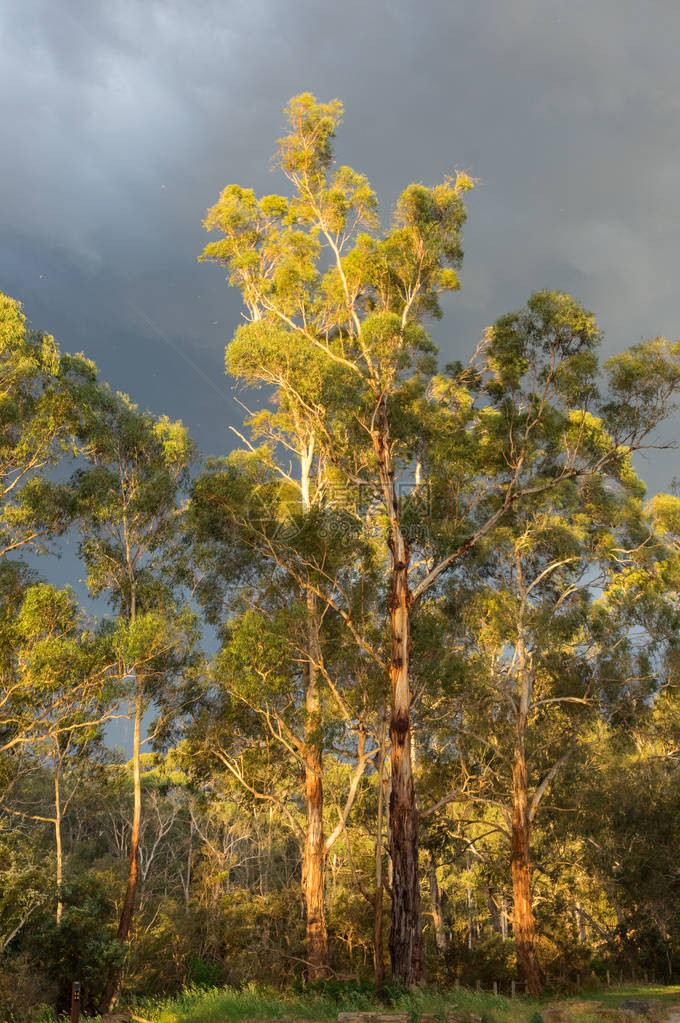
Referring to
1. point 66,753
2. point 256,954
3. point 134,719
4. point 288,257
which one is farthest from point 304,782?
point 288,257

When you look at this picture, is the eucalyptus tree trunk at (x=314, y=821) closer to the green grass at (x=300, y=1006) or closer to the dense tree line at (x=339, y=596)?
the dense tree line at (x=339, y=596)

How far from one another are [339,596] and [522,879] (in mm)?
8380

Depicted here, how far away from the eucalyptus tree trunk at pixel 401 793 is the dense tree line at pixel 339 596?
0.05 m

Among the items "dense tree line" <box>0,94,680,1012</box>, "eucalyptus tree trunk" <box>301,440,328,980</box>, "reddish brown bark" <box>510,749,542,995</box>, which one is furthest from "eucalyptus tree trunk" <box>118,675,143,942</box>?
"reddish brown bark" <box>510,749,542,995</box>

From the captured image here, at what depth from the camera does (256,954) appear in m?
20.6

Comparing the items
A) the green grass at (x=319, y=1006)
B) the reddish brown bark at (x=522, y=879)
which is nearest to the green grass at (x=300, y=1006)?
the green grass at (x=319, y=1006)

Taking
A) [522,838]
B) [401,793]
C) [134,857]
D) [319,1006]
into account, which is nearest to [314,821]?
[401,793]

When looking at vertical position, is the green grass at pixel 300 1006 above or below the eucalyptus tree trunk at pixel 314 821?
below

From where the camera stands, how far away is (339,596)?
18078 mm

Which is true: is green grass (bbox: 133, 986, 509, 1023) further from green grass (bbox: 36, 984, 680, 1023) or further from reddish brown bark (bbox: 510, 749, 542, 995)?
reddish brown bark (bbox: 510, 749, 542, 995)

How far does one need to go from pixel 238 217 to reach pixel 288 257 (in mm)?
1523

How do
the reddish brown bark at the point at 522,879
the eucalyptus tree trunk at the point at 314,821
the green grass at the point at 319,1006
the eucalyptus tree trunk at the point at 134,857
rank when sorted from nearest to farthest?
the green grass at the point at 319,1006, the eucalyptus tree trunk at the point at 314,821, the eucalyptus tree trunk at the point at 134,857, the reddish brown bark at the point at 522,879

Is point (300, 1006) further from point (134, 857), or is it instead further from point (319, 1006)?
point (134, 857)

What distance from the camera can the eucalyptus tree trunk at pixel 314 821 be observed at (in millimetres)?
14969
